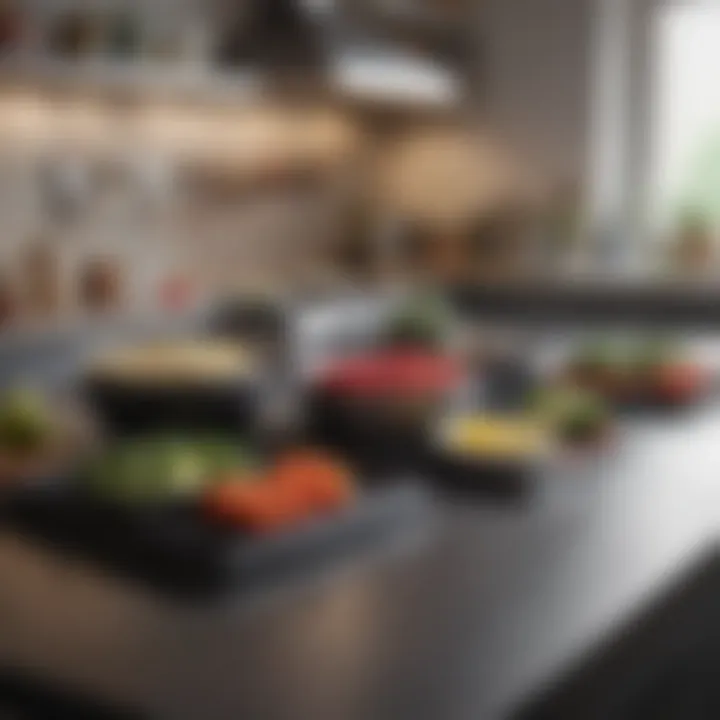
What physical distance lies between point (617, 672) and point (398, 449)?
873mm

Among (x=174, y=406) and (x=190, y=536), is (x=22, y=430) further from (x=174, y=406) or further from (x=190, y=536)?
(x=190, y=536)

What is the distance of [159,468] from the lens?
1.31 meters

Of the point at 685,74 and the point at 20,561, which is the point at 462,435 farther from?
the point at 685,74

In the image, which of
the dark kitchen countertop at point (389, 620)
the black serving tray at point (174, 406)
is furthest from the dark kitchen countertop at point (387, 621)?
the black serving tray at point (174, 406)

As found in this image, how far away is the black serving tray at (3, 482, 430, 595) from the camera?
3.70 ft

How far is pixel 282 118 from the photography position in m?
3.96

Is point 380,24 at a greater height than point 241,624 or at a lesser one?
greater

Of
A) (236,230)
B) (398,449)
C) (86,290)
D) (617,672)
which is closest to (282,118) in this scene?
(236,230)

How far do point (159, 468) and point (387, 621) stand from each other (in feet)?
1.20

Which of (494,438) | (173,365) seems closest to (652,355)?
(494,438)

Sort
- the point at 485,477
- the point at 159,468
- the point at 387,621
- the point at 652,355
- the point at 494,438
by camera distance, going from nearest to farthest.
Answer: the point at 387,621 → the point at 159,468 → the point at 485,477 → the point at 494,438 → the point at 652,355

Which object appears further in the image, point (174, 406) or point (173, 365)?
point (173, 365)

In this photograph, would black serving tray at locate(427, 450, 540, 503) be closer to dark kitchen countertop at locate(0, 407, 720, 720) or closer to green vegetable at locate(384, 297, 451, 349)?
dark kitchen countertop at locate(0, 407, 720, 720)

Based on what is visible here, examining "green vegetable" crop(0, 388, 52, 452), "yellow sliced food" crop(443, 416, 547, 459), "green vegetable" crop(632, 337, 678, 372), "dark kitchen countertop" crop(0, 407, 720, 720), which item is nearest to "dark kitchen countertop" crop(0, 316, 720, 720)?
"dark kitchen countertop" crop(0, 407, 720, 720)
